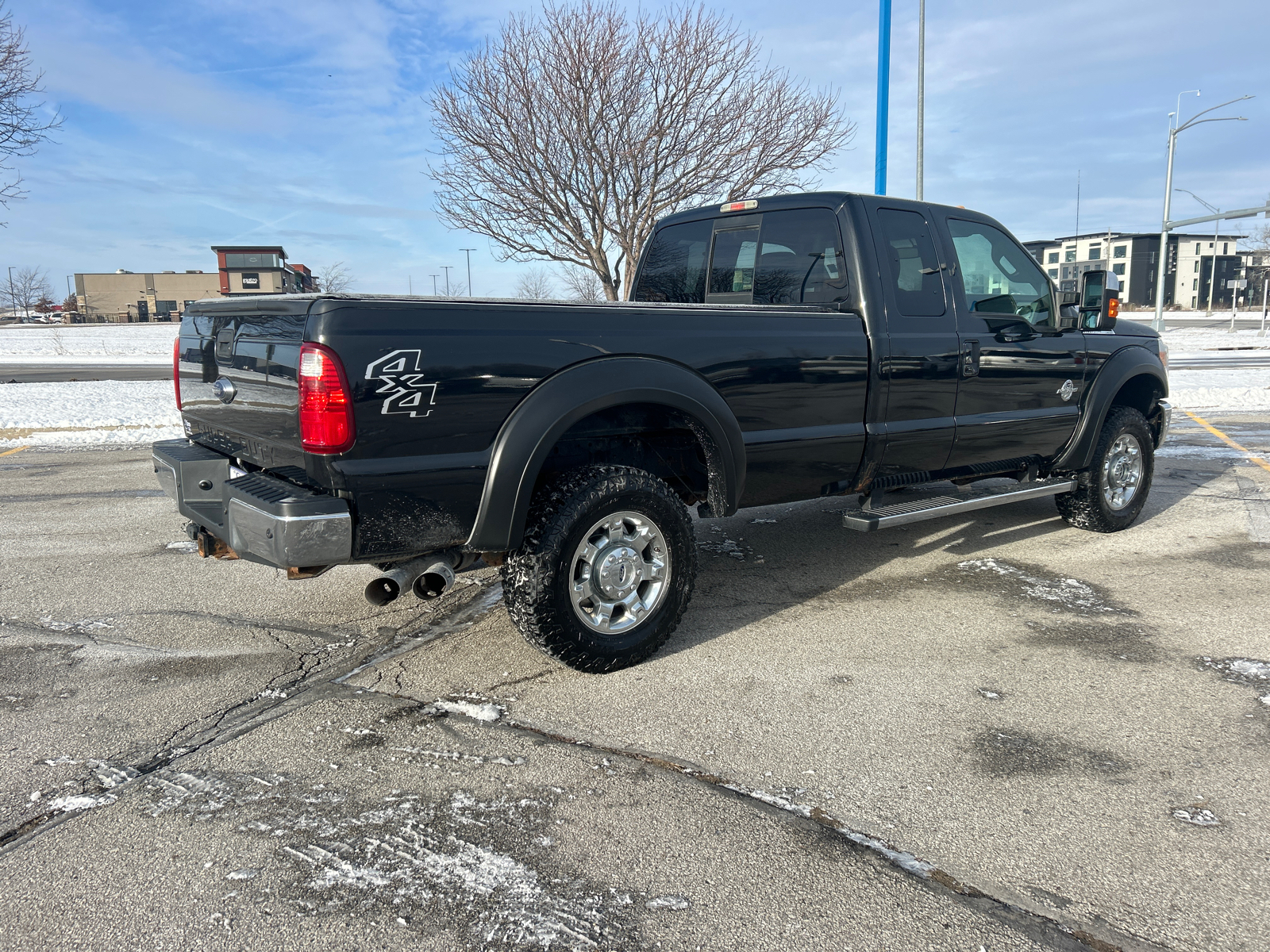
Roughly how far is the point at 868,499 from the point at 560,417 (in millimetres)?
2180

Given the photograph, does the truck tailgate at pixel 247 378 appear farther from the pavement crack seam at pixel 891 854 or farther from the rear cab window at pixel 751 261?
the rear cab window at pixel 751 261

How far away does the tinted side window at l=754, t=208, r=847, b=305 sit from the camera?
4.93 m

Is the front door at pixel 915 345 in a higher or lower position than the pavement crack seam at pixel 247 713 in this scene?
higher

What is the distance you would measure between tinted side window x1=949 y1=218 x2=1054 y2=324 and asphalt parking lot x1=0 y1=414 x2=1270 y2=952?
1600mm

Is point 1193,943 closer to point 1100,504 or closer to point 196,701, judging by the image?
point 196,701

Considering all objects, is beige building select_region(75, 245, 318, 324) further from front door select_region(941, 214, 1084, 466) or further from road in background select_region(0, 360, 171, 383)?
front door select_region(941, 214, 1084, 466)

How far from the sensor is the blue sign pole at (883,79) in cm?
1211

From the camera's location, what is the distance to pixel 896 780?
3037mm

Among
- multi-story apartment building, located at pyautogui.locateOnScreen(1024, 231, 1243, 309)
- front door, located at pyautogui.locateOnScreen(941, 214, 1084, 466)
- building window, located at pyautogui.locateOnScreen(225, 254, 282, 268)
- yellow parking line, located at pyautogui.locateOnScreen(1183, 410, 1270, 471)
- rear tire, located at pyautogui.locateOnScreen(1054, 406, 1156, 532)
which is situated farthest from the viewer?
multi-story apartment building, located at pyautogui.locateOnScreen(1024, 231, 1243, 309)

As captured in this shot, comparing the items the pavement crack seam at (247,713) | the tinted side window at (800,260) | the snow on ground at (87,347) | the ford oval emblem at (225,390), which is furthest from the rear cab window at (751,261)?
the snow on ground at (87,347)

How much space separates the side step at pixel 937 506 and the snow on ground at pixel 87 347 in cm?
3140

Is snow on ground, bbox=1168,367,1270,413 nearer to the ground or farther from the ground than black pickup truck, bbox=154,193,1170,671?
nearer to the ground

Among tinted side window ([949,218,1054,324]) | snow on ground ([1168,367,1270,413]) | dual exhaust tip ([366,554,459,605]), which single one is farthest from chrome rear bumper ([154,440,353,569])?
snow on ground ([1168,367,1270,413])

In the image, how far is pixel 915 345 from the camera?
493 cm
